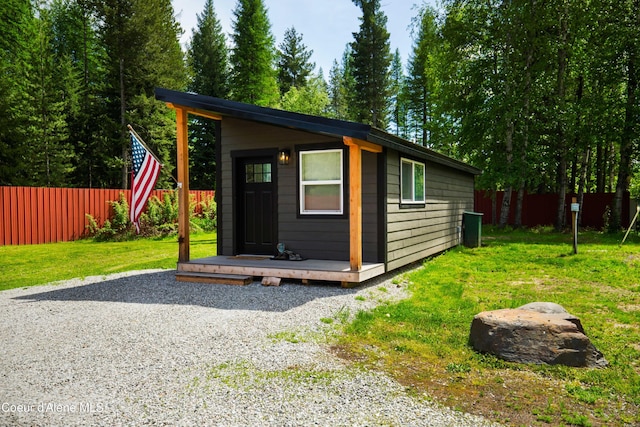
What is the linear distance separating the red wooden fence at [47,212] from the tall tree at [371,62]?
16556 millimetres

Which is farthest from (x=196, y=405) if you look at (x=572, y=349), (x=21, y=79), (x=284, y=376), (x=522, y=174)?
(x=21, y=79)

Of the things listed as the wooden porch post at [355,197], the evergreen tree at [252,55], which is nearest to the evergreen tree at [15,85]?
the evergreen tree at [252,55]

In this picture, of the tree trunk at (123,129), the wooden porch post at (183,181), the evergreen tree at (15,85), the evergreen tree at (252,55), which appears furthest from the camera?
the evergreen tree at (252,55)

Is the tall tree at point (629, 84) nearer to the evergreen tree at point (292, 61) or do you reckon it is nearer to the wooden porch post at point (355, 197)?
the wooden porch post at point (355, 197)

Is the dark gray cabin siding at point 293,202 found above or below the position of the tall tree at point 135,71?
below

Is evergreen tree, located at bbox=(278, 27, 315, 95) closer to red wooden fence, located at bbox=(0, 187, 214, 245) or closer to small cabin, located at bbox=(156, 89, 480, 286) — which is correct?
red wooden fence, located at bbox=(0, 187, 214, 245)

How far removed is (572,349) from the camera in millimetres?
3328

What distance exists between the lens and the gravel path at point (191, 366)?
255cm

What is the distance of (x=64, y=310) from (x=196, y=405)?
11.0 ft

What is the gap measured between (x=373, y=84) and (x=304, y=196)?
20.5 m

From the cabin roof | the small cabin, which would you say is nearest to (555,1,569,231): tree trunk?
the small cabin

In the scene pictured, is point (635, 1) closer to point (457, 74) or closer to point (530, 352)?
point (457, 74)

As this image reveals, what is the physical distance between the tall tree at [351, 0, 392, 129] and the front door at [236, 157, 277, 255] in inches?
744

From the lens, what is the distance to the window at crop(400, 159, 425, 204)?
7.82 meters
